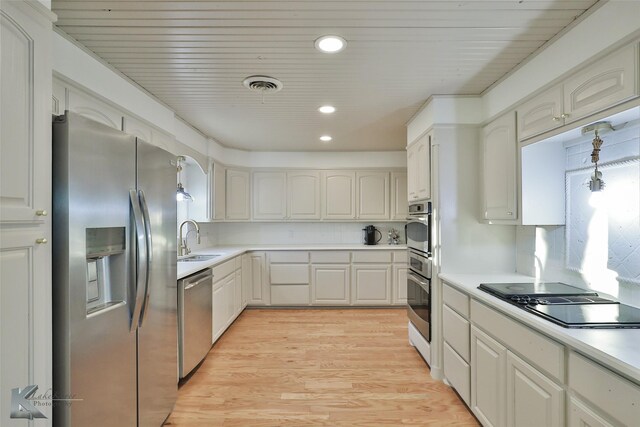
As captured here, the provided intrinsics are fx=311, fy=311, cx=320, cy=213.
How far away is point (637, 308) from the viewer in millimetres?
1547

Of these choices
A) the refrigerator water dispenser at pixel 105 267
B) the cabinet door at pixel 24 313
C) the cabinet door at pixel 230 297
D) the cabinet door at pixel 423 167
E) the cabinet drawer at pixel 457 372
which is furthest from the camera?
the cabinet door at pixel 230 297

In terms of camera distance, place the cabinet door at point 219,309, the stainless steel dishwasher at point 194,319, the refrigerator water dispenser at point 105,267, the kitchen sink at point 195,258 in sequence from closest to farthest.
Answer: the refrigerator water dispenser at point 105,267, the stainless steel dishwasher at point 194,319, the cabinet door at point 219,309, the kitchen sink at point 195,258

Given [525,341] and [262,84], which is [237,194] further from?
[525,341]

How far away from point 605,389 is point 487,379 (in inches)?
33.3

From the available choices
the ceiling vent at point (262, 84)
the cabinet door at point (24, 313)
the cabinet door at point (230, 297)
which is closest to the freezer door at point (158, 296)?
the cabinet door at point (24, 313)

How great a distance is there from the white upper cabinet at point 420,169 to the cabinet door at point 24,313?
257cm

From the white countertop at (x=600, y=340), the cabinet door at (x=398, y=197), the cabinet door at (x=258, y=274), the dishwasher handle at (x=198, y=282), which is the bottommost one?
the cabinet door at (x=258, y=274)

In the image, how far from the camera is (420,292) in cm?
293

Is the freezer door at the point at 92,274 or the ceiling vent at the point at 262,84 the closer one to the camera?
the freezer door at the point at 92,274

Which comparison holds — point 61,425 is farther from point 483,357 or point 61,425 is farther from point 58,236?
point 483,357

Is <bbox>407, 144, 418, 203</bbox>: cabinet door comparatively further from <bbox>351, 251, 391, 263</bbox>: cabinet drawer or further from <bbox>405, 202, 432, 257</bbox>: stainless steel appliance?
<bbox>351, 251, 391, 263</bbox>: cabinet drawer

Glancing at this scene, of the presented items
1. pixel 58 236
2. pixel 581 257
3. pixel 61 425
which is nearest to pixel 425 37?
pixel 581 257

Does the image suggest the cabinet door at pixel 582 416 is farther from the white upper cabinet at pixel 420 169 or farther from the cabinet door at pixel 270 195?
the cabinet door at pixel 270 195

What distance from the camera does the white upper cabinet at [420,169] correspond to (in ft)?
8.99
